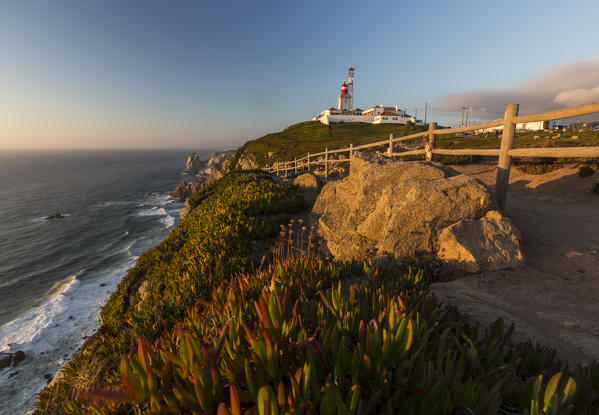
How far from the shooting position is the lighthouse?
8773 centimetres

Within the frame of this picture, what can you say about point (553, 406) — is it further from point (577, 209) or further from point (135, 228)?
point (135, 228)

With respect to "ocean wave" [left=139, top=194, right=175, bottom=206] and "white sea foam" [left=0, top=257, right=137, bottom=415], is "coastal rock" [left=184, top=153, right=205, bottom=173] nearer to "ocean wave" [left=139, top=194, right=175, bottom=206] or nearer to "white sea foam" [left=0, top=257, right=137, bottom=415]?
"ocean wave" [left=139, top=194, right=175, bottom=206]

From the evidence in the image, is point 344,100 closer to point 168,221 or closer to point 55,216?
point 168,221

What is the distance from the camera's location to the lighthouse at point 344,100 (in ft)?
288

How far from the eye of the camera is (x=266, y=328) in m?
1.89

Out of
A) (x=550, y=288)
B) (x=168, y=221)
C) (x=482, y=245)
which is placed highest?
(x=482, y=245)

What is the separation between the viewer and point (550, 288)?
304 centimetres

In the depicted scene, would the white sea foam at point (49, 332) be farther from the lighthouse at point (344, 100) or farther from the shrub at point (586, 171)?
the lighthouse at point (344, 100)

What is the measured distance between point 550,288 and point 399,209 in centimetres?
203

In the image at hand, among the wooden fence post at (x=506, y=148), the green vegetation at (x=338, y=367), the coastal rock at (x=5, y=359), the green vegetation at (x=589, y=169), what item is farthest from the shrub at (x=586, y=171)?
the coastal rock at (x=5, y=359)

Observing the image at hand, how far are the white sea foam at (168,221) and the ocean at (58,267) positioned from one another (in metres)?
0.12

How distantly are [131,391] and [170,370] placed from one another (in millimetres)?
201

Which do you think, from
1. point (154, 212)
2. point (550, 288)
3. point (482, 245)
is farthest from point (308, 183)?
point (154, 212)

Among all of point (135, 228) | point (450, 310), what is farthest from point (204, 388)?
point (135, 228)
